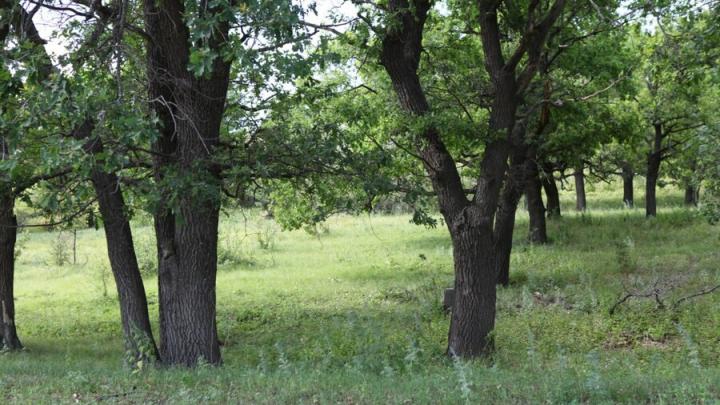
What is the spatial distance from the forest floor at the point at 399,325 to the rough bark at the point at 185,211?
63 cm

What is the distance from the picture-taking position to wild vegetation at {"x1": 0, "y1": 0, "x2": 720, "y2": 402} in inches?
298

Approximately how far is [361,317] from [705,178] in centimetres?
754

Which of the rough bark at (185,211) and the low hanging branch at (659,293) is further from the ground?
the rough bark at (185,211)

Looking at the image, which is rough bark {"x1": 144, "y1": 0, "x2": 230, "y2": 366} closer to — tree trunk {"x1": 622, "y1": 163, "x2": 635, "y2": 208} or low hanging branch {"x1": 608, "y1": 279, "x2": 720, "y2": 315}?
low hanging branch {"x1": 608, "y1": 279, "x2": 720, "y2": 315}

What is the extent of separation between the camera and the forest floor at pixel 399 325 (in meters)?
6.74

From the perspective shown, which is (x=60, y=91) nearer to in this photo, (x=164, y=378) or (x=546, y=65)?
(x=164, y=378)

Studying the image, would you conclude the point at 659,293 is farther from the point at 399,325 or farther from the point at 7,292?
the point at 7,292

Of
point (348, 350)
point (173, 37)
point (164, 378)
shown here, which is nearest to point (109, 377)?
point (164, 378)

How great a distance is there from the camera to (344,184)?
36.2 ft

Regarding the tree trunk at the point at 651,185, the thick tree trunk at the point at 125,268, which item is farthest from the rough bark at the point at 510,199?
the tree trunk at the point at 651,185

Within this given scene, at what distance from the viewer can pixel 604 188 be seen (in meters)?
53.4

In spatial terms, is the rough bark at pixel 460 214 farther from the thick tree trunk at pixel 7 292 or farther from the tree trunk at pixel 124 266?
the thick tree trunk at pixel 7 292

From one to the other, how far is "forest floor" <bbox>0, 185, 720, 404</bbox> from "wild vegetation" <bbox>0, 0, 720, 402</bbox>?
0.08 meters

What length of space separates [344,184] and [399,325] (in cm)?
522
